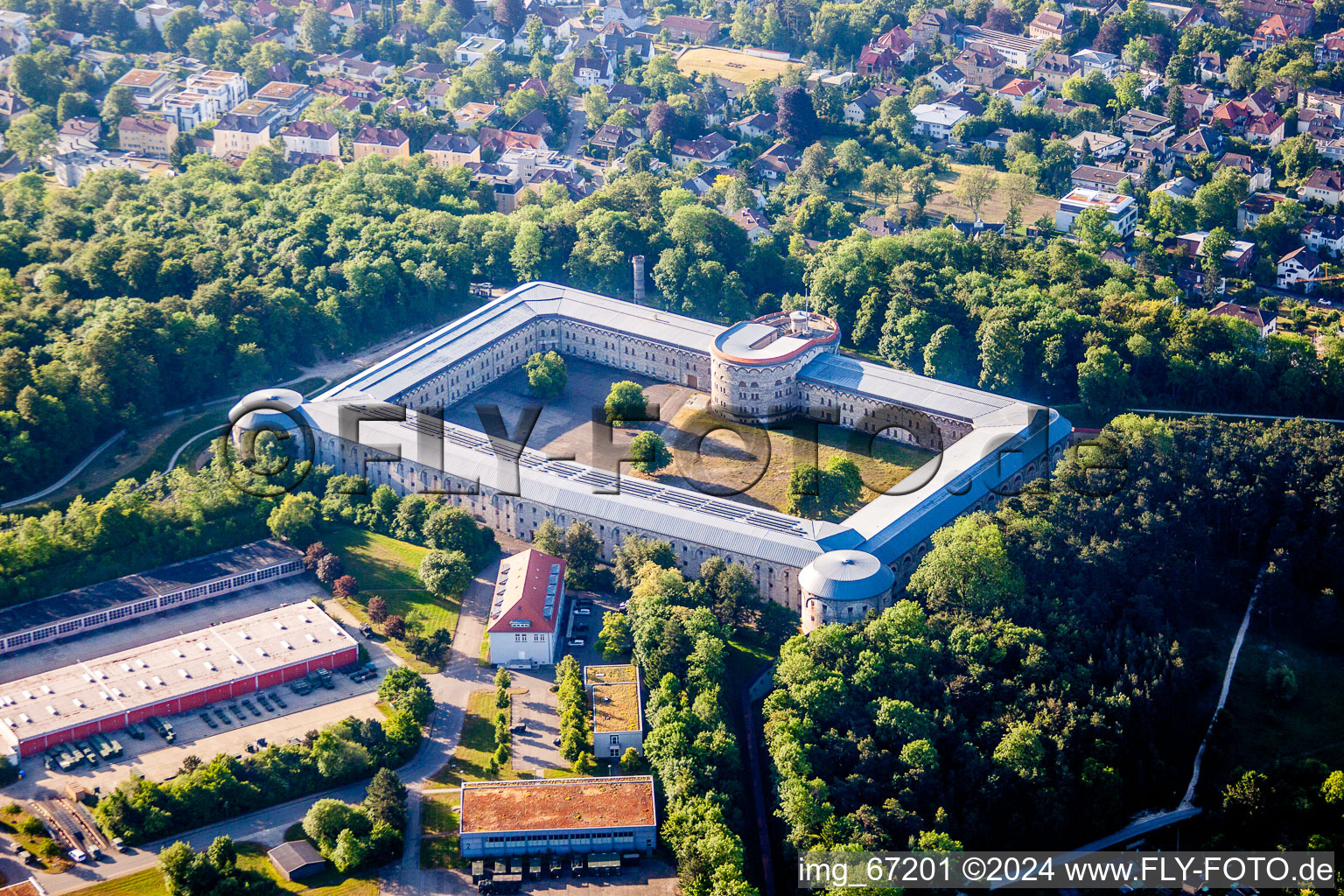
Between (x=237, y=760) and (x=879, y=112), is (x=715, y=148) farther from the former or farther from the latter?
(x=237, y=760)

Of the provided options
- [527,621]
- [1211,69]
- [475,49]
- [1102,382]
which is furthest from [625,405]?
[1211,69]

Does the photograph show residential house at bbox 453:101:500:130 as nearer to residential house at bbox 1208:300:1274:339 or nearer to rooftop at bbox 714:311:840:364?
rooftop at bbox 714:311:840:364

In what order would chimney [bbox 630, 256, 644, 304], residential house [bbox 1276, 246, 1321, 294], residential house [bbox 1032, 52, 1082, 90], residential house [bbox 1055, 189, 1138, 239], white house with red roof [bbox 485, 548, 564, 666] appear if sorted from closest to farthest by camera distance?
white house with red roof [bbox 485, 548, 564, 666] → chimney [bbox 630, 256, 644, 304] → residential house [bbox 1276, 246, 1321, 294] → residential house [bbox 1055, 189, 1138, 239] → residential house [bbox 1032, 52, 1082, 90]

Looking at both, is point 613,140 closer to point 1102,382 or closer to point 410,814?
point 1102,382

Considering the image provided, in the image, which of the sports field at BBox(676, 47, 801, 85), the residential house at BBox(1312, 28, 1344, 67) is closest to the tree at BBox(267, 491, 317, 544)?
the sports field at BBox(676, 47, 801, 85)

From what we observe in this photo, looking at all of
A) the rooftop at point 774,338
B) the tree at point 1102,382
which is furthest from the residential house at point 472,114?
the tree at point 1102,382

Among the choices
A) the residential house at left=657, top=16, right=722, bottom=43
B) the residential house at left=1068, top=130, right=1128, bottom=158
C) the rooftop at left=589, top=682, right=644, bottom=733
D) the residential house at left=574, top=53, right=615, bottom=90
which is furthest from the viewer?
the residential house at left=657, top=16, right=722, bottom=43

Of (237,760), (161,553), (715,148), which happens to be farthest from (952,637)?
(715,148)
